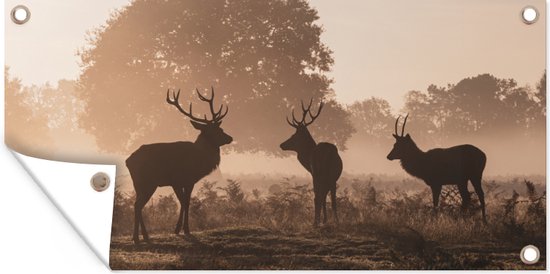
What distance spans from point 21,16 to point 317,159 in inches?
44.7

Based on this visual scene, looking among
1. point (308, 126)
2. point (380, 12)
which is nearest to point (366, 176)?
point (308, 126)

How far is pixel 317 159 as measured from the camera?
232 centimetres

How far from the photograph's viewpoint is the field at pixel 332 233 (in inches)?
89.8

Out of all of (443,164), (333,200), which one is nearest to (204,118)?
(333,200)

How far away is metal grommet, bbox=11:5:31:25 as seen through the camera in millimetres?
2336

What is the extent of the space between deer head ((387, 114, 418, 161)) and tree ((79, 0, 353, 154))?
0.53 ft

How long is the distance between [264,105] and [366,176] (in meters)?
0.42

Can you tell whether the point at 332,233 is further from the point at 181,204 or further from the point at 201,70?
the point at 201,70

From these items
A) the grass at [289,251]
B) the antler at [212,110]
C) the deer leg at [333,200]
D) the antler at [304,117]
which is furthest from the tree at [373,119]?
the antler at [212,110]

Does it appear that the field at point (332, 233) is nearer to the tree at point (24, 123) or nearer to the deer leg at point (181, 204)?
the deer leg at point (181, 204)

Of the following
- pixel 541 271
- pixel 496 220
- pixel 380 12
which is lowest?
pixel 541 271

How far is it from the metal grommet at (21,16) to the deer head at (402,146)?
4.34ft

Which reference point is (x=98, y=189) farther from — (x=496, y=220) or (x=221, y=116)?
(x=496, y=220)

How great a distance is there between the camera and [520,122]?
233 centimetres
